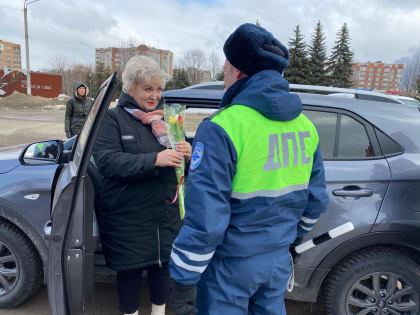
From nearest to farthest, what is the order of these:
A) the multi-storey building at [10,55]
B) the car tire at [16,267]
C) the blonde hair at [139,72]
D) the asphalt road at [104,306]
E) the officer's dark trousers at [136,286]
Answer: the blonde hair at [139,72] < the officer's dark trousers at [136,286] < the car tire at [16,267] < the asphalt road at [104,306] < the multi-storey building at [10,55]

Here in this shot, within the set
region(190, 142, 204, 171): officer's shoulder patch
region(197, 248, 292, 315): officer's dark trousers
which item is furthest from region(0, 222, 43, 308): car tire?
region(190, 142, 204, 171): officer's shoulder patch

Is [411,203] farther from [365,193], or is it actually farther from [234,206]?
[234,206]

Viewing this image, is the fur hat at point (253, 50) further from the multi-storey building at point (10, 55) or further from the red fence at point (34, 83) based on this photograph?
the multi-storey building at point (10, 55)

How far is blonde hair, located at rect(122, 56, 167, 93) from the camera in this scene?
1.92 metres

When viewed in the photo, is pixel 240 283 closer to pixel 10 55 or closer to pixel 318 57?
pixel 318 57

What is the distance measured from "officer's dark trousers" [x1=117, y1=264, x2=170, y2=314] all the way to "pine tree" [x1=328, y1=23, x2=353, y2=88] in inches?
1363

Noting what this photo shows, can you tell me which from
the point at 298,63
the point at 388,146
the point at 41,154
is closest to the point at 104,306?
the point at 41,154

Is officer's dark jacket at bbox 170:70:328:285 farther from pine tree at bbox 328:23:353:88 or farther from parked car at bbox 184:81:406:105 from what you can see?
pine tree at bbox 328:23:353:88

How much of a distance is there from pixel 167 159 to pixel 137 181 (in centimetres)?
26

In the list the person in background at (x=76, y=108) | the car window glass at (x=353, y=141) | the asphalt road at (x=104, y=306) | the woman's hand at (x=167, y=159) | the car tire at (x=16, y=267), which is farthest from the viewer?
the person in background at (x=76, y=108)

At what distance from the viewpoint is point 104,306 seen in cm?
276

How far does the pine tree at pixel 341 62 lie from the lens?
33.7 metres

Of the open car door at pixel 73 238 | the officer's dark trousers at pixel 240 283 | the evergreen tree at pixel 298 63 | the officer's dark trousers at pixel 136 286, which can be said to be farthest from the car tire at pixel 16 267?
the evergreen tree at pixel 298 63

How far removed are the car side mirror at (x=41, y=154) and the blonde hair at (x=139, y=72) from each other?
0.87 m
